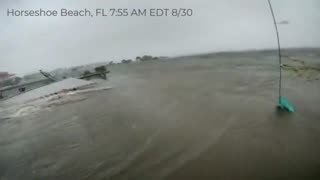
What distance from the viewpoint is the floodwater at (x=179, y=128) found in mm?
2490

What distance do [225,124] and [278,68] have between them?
77cm

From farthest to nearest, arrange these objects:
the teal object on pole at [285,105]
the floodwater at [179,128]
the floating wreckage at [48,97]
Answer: the teal object on pole at [285,105] < the floating wreckage at [48,97] < the floodwater at [179,128]

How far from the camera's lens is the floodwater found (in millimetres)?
2490

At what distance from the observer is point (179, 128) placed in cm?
274

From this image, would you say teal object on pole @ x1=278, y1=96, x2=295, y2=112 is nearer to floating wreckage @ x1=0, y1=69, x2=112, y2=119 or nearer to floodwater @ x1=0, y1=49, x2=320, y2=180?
floodwater @ x1=0, y1=49, x2=320, y2=180

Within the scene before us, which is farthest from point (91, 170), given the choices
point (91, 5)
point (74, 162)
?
point (91, 5)

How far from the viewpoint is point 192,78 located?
2963mm

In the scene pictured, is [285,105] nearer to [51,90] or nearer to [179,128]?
[179,128]

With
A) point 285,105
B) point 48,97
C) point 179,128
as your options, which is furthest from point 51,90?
point 285,105

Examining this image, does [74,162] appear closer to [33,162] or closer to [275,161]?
[33,162]

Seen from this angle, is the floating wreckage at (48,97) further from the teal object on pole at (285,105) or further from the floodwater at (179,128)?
the teal object on pole at (285,105)

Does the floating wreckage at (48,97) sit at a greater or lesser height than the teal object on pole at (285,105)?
greater

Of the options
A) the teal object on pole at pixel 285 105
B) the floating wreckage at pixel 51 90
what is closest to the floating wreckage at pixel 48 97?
the floating wreckage at pixel 51 90

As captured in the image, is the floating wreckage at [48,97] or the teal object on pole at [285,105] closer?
the floating wreckage at [48,97]
